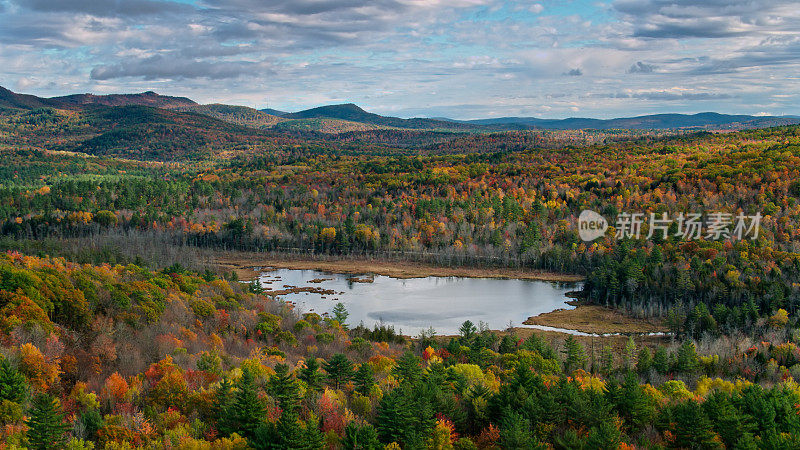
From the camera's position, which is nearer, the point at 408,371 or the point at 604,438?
the point at 604,438

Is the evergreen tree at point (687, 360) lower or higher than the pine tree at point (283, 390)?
lower

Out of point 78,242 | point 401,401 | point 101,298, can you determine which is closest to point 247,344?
point 101,298

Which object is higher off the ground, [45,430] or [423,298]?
[45,430]

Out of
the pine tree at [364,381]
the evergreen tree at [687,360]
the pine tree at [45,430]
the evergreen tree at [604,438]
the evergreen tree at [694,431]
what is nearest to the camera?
the pine tree at [45,430]

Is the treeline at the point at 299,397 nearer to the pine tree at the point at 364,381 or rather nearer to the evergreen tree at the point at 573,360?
the pine tree at the point at 364,381

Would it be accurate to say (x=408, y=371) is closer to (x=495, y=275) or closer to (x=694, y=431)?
A: (x=694, y=431)

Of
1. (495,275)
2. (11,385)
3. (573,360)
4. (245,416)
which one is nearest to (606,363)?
(573,360)

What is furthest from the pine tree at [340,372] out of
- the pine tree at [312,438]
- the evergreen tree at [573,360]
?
the evergreen tree at [573,360]
